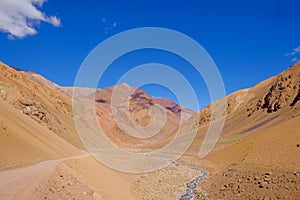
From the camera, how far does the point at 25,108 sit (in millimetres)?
52938

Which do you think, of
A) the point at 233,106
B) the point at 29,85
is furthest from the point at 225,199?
the point at 233,106

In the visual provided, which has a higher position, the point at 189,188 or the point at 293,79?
the point at 293,79

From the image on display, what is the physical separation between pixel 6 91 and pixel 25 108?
589 centimetres

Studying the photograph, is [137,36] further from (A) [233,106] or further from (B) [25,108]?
(A) [233,106]

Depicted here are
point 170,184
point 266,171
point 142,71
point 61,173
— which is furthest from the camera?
point 142,71

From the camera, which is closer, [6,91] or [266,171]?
[266,171]

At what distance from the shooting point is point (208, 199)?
23.2 m

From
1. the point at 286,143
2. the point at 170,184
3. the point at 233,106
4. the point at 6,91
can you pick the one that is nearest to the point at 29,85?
the point at 6,91

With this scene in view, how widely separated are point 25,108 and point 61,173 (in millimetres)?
39197

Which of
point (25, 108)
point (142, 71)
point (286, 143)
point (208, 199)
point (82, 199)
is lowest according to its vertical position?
point (82, 199)

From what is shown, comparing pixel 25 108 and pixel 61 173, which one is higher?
pixel 25 108

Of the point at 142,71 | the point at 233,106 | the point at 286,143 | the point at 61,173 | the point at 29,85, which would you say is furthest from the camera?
the point at 233,106

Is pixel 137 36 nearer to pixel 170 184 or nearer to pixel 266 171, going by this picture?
pixel 170 184

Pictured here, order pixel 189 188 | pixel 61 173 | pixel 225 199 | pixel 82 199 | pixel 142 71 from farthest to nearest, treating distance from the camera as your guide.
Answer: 1. pixel 142 71
2. pixel 189 188
3. pixel 225 199
4. pixel 61 173
5. pixel 82 199
